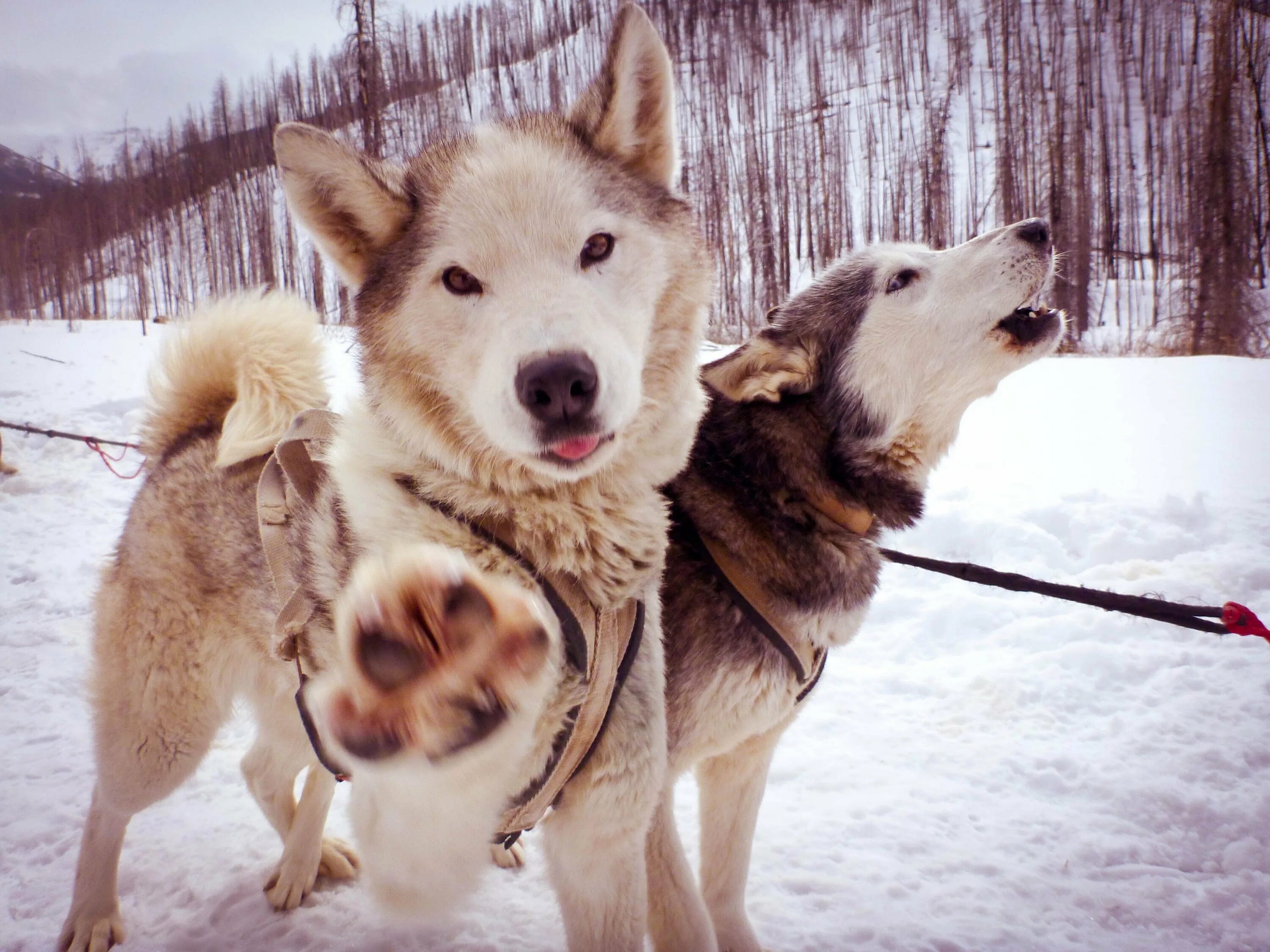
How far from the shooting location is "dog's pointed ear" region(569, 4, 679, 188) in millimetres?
1538

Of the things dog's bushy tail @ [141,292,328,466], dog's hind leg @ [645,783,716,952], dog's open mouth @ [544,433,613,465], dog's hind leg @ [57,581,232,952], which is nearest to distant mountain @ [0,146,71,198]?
dog's bushy tail @ [141,292,328,466]

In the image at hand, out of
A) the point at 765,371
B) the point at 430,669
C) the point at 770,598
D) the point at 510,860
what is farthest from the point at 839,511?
the point at 510,860

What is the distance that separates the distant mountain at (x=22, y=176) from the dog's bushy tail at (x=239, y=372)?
5453mm

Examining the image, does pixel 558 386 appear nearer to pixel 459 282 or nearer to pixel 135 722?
pixel 459 282

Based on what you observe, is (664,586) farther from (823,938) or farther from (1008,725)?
(1008,725)

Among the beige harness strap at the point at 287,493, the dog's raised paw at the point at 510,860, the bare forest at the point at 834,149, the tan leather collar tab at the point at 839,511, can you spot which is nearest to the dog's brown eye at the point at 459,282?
the beige harness strap at the point at 287,493

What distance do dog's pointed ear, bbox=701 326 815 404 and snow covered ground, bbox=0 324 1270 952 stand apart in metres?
1.56

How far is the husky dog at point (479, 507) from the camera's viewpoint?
33.6 inches

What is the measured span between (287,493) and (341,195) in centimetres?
77

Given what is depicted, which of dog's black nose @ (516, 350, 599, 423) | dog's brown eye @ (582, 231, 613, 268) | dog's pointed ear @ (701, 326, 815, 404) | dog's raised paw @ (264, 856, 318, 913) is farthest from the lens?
dog's raised paw @ (264, 856, 318, 913)

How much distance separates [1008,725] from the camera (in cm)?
294

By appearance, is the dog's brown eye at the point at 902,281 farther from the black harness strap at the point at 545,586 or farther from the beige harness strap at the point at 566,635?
the black harness strap at the point at 545,586

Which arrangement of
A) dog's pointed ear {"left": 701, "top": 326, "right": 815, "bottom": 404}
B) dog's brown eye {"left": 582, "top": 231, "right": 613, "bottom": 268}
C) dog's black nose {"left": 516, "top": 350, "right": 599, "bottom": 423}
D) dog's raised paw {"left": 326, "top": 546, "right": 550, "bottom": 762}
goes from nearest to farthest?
1. dog's raised paw {"left": 326, "top": 546, "right": 550, "bottom": 762}
2. dog's black nose {"left": 516, "top": 350, "right": 599, "bottom": 423}
3. dog's brown eye {"left": 582, "top": 231, "right": 613, "bottom": 268}
4. dog's pointed ear {"left": 701, "top": 326, "right": 815, "bottom": 404}

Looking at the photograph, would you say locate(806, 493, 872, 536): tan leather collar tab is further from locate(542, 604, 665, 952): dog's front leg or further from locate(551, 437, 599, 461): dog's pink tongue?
locate(551, 437, 599, 461): dog's pink tongue
